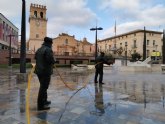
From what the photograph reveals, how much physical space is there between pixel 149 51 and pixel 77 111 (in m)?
96.2

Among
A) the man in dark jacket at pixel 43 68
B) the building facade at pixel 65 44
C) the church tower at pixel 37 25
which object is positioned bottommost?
the man in dark jacket at pixel 43 68

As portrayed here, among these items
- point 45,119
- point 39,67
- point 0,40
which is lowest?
point 45,119

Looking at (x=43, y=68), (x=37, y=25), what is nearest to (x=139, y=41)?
(x=37, y=25)

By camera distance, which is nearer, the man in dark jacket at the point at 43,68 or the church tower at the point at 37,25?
the man in dark jacket at the point at 43,68

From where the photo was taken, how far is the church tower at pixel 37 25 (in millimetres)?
91938

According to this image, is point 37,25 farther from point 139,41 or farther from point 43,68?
point 43,68

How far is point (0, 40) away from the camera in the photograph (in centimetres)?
6119

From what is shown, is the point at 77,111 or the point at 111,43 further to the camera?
the point at 111,43

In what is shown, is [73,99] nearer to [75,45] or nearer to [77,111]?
[77,111]

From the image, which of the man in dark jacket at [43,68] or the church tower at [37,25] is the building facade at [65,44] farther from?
the man in dark jacket at [43,68]

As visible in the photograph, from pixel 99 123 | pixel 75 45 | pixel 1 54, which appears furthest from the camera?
pixel 75 45

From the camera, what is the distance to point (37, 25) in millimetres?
92312

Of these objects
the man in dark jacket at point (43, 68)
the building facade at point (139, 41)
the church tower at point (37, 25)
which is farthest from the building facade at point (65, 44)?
the man in dark jacket at point (43, 68)

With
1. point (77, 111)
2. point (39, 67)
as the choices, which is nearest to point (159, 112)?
point (77, 111)
